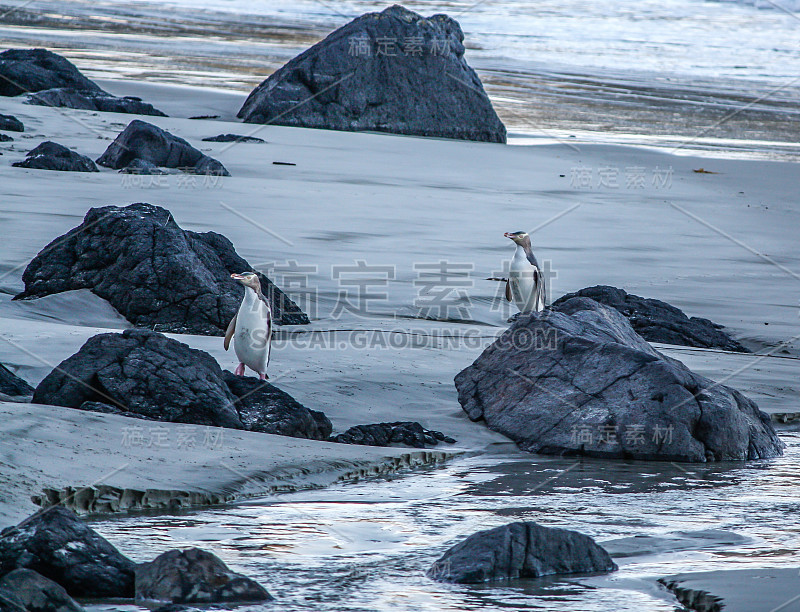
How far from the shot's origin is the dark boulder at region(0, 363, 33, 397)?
18.8 feet

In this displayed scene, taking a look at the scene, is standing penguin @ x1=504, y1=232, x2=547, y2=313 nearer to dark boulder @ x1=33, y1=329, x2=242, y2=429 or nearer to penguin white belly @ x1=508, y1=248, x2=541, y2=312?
penguin white belly @ x1=508, y1=248, x2=541, y2=312

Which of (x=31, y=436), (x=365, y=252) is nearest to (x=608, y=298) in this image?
(x=365, y=252)

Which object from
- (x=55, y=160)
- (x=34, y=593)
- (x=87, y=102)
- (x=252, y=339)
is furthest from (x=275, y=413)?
(x=87, y=102)

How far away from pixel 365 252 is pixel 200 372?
405 cm

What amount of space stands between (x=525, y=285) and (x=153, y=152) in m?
5.51

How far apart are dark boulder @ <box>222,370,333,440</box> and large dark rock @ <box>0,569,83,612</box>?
2.46 metres

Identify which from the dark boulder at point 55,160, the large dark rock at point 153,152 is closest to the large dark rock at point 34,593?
the dark boulder at point 55,160

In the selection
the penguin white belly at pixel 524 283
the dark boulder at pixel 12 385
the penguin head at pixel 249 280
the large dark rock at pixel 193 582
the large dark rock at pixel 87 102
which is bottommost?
the dark boulder at pixel 12 385

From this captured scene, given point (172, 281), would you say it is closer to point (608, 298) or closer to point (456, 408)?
point (456, 408)

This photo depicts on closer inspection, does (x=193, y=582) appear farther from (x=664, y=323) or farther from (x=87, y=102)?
(x=87, y=102)

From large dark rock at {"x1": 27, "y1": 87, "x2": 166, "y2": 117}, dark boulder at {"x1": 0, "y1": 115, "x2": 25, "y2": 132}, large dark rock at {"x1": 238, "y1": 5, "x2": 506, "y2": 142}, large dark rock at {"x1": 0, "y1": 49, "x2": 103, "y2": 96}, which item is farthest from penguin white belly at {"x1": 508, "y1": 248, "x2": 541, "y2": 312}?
large dark rock at {"x1": 0, "y1": 49, "x2": 103, "y2": 96}

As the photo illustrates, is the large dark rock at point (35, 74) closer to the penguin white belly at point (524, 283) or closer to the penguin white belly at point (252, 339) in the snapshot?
the penguin white belly at point (524, 283)

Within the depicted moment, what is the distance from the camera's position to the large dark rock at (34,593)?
3.31 meters

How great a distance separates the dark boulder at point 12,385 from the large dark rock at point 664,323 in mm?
4021
